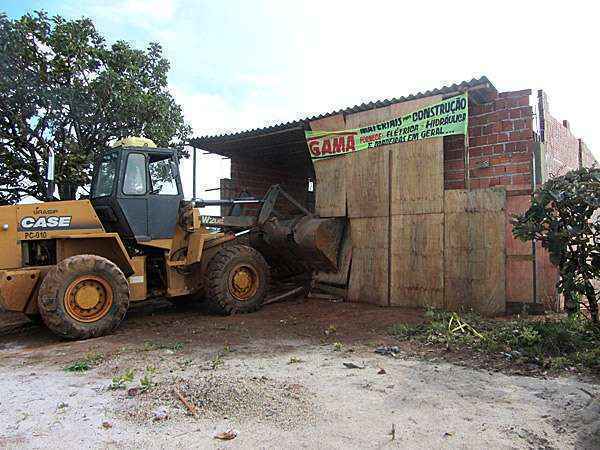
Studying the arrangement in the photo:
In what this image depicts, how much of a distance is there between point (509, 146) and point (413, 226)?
191 cm

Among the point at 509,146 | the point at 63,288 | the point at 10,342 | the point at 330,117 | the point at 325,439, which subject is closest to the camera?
the point at 325,439

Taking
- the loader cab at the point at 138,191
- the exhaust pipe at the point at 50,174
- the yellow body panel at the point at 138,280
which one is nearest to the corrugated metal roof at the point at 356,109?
the loader cab at the point at 138,191

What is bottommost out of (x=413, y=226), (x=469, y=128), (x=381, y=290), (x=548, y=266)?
(x=381, y=290)

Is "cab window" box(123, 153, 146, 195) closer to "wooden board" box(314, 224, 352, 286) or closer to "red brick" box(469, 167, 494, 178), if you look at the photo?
"wooden board" box(314, 224, 352, 286)

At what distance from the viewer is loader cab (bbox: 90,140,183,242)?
23.8 ft

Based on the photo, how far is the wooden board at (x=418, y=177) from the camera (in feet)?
24.8

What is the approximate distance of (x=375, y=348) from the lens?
18.4 ft

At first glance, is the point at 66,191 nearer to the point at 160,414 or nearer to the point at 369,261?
the point at 369,261

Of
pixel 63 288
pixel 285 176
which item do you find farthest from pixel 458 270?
pixel 285 176

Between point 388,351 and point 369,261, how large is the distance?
10.5 feet

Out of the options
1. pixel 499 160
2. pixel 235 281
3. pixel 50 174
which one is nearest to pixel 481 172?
pixel 499 160

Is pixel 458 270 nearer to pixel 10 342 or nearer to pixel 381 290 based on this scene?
pixel 381 290

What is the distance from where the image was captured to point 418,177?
25.6ft

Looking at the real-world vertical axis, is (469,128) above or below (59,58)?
below
